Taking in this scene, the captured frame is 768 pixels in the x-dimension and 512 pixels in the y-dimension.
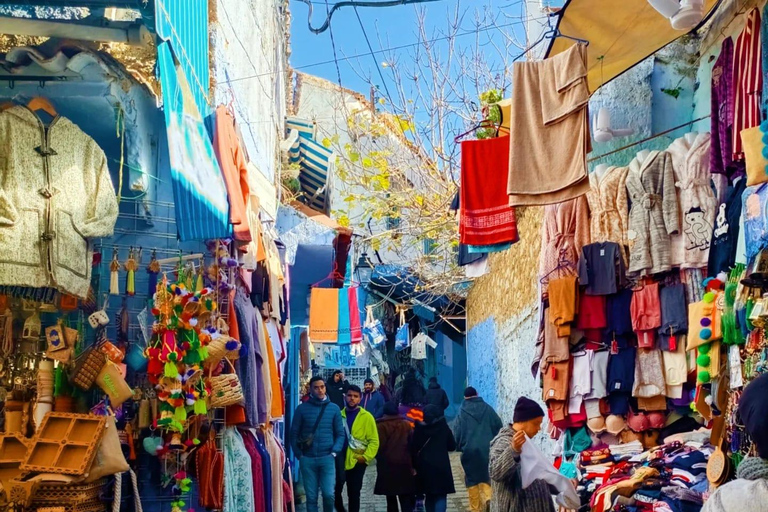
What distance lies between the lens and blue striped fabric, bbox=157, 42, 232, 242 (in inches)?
213

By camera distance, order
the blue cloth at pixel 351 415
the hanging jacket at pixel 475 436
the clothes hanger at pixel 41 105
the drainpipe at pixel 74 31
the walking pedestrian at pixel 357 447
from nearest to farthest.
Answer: the drainpipe at pixel 74 31 → the clothes hanger at pixel 41 105 → the hanging jacket at pixel 475 436 → the walking pedestrian at pixel 357 447 → the blue cloth at pixel 351 415

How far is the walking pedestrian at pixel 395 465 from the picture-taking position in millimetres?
10211

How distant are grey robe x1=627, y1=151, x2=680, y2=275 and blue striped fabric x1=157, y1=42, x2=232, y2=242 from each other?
3.54 meters

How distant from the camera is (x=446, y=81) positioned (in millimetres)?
13547

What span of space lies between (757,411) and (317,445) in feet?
25.6

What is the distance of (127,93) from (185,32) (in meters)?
0.64

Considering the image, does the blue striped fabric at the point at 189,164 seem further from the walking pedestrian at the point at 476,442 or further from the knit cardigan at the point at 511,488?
the walking pedestrian at the point at 476,442

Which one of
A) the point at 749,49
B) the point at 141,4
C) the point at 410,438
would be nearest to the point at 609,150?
the point at 749,49

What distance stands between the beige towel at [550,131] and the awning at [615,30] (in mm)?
345

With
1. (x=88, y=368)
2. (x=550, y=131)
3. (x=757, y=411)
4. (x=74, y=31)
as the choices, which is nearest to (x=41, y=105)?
(x=74, y=31)

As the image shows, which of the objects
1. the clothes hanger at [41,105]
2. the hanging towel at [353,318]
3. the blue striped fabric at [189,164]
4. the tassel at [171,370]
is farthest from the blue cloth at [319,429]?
the clothes hanger at [41,105]

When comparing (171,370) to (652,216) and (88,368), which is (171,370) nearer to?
(88,368)

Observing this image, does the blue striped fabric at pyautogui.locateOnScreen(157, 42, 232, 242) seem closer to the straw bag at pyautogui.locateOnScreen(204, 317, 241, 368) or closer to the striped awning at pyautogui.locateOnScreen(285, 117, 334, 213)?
the straw bag at pyautogui.locateOnScreen(204, 317, 241, 368)

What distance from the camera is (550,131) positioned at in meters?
6.57
